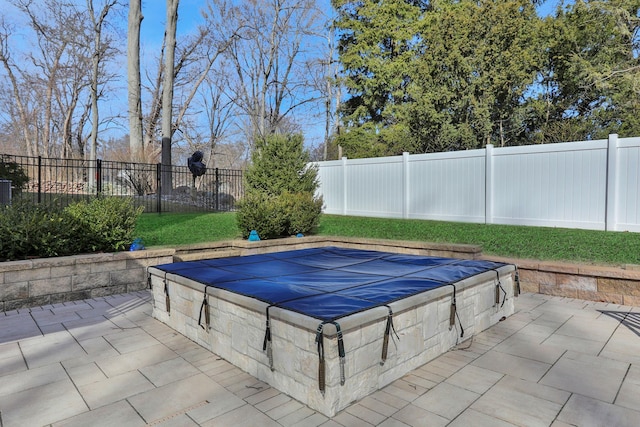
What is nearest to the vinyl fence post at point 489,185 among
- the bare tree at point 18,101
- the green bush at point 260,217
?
the green bush at point 260,217

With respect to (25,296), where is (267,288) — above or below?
above

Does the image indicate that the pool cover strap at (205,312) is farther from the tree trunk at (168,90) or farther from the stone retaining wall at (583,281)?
the tree trunk at (168,90)

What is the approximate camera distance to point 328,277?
3.73 metres

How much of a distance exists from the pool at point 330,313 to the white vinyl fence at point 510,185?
4.32 meters

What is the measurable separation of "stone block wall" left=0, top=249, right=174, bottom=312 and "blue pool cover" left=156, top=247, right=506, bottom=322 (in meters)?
1.53

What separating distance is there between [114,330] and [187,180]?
42.1 ft

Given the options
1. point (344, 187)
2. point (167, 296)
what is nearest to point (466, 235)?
point (344, 187)

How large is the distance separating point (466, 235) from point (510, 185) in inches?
79.5

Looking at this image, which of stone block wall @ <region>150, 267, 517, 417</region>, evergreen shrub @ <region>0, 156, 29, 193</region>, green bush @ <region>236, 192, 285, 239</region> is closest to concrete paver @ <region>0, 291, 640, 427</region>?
stone block wall @ <region>150, 267, 517, 417</region>

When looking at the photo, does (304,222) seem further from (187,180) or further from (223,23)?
(223,23)

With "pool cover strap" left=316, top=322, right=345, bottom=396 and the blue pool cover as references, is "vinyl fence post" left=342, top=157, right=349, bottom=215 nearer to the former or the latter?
the blue pool cover

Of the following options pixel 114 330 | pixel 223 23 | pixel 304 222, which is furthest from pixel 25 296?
pixel 223 23

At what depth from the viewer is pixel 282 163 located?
9242 millimetres

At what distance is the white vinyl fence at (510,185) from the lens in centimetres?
714
